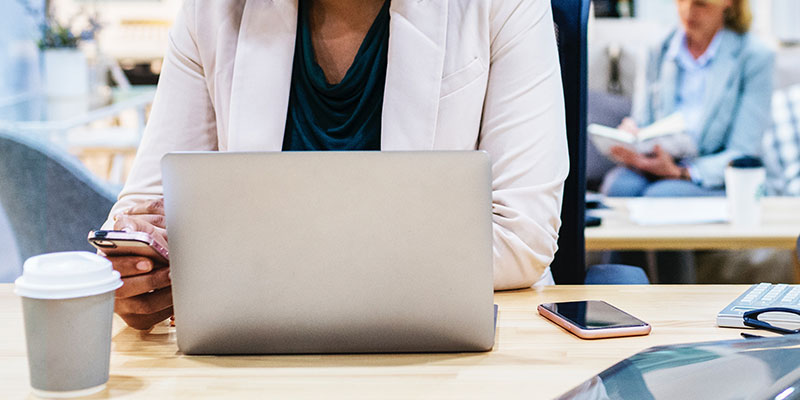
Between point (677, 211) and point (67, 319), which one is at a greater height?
point (67, 319)

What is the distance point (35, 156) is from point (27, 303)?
151 centimetres

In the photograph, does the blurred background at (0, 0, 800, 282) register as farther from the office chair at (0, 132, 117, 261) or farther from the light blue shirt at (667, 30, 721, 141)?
the office chair at (0, 132, 117, 261)

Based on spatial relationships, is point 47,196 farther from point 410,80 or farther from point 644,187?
point 644,187

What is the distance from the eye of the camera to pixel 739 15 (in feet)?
11.8

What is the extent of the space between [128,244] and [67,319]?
17 cm

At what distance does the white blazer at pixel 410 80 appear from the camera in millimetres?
1220

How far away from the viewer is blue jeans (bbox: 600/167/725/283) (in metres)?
3.11

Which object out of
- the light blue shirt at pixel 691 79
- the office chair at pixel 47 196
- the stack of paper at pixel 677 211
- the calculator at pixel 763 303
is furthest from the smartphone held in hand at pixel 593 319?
the light blue shirt at pixel 691 79

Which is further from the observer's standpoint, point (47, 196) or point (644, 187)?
point (644, 187)

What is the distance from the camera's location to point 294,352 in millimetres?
774

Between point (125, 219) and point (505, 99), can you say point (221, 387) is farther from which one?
point (505, 99)

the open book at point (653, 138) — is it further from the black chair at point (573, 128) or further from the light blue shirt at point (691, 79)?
the black chair at point (573, 128)

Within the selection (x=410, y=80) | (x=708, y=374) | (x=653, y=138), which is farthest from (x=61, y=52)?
(x=708, y=374)

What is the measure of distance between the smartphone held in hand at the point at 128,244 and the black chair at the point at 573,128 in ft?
2.57
